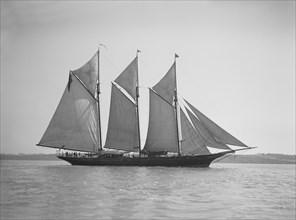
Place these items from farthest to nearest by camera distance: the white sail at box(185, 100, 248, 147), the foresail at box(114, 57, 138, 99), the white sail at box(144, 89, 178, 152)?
the foresail at box(114, 57, 138, 99), the white sail at box(144, 89, 178, 152), the white sail at box(185, 100, 248, 147)

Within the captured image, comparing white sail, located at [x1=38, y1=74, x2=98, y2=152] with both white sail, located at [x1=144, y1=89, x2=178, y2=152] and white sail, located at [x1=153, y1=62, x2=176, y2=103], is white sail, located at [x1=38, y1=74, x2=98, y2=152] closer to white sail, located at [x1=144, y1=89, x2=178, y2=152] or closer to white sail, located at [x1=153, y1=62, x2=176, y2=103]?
white sail, located at [x1=144, y1=89, x2=178, y2=152]

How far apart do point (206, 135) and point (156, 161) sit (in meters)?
10.6

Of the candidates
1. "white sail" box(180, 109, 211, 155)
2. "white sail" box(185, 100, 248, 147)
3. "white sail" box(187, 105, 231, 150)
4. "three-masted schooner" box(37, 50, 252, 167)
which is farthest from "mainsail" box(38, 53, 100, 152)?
"white sail" box(185, 100, 248, 147)

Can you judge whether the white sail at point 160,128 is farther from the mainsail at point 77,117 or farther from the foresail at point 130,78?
the mainsail at point 77,117

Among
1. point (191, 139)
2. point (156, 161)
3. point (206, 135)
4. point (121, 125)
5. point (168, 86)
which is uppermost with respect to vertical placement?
point (168, 86)

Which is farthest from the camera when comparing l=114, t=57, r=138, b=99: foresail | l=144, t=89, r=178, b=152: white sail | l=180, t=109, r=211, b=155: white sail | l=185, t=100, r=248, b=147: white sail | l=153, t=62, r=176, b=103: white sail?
l=114, t=57, r=138, b=99: foresail

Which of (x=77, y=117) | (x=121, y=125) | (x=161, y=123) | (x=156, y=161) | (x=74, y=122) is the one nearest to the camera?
(x=74, y=122)

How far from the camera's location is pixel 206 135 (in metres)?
56.9

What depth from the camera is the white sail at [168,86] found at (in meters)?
63.0

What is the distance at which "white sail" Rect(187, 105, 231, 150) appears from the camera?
56438mm

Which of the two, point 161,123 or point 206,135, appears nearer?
point 206,135

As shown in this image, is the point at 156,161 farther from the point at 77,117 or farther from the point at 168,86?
the point at 77,117

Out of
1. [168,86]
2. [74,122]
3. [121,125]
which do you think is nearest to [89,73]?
[74,122]

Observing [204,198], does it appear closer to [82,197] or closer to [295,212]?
[295,212]
